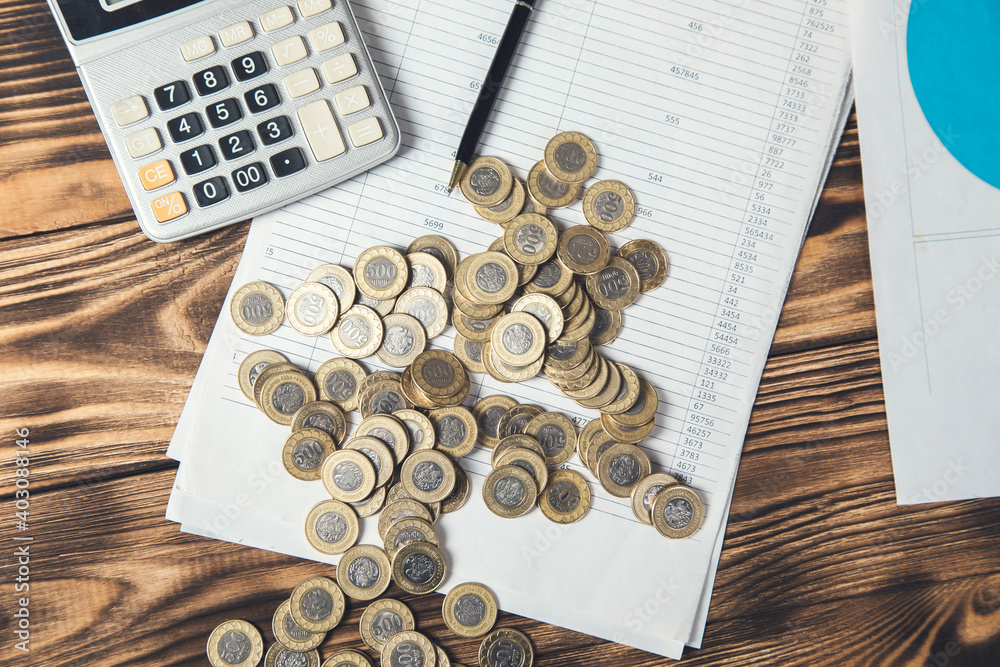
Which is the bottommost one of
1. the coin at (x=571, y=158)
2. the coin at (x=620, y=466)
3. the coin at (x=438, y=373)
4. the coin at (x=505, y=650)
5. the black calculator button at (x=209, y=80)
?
the coin at (x=505, y=650)

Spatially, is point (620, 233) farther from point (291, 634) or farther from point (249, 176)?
point (291, 634)

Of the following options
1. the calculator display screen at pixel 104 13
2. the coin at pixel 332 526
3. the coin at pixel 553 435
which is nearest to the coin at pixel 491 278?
the coin at pixel 553 435

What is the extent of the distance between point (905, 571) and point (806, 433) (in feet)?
0.49

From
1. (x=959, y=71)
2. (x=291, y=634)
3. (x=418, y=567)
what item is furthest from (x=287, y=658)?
(x=959, y=71)

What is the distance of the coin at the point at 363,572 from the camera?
495mm

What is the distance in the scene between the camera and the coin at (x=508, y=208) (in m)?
0.51

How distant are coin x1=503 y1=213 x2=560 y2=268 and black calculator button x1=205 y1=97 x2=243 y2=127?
0.23m

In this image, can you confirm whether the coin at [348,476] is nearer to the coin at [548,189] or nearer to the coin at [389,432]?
the coin at [389,432]

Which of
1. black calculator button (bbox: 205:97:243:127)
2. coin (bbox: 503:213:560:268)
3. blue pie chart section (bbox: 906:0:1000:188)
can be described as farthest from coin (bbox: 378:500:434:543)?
blue pie chart section (bbox: 906:0:1000:188)

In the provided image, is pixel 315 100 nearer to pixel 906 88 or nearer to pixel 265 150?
pixel 265 150

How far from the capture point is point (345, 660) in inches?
19.5

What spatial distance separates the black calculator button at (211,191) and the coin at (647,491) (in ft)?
1.34

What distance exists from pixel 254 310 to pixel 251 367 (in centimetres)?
5

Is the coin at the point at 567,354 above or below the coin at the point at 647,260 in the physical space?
below
